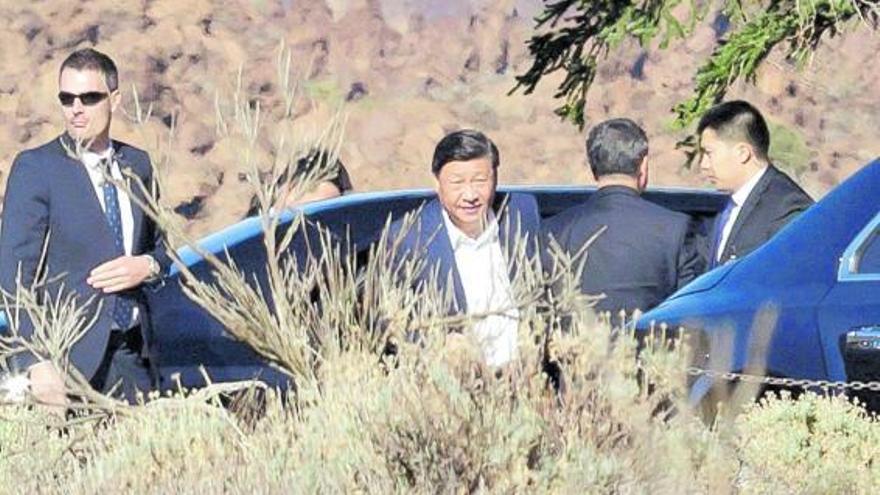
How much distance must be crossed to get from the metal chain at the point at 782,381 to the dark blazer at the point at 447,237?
2.41 ft

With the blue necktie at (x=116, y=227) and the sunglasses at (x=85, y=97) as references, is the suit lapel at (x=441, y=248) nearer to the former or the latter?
the blue necktie at (x=116, y=227)

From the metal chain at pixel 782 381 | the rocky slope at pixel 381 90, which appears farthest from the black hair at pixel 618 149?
the rocky slope at pixel 381 90

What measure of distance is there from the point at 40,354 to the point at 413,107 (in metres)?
53.5

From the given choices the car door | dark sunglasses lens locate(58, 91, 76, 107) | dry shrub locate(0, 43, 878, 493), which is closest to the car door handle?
the car door

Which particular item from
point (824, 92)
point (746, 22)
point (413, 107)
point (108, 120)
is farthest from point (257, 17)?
point (108, 120)

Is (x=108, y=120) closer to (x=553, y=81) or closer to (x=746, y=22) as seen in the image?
(x=746, y=22)

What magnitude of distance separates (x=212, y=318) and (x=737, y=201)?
81.4 inches

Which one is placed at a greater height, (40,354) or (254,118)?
(254,118)

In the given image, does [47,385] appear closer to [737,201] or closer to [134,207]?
[134,207]

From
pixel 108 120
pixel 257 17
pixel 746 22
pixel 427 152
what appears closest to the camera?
pixel 108 120

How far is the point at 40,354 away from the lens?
7.71 metres

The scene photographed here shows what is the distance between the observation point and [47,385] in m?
7.70

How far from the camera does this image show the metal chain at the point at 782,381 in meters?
6.62

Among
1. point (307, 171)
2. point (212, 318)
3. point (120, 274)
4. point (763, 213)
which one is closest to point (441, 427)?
point (120, 274)
